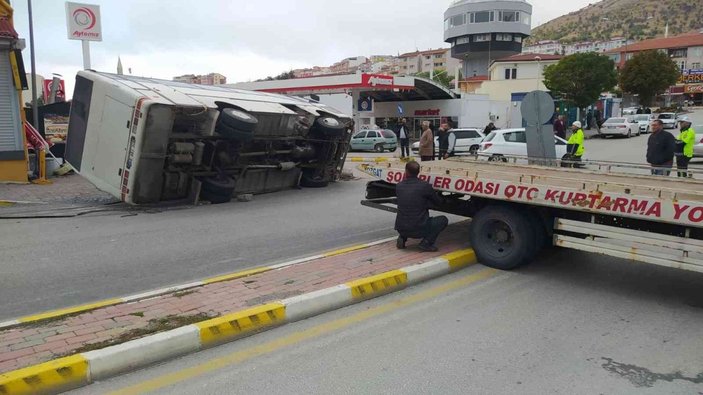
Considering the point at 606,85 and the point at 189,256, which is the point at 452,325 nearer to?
the point at 189,256

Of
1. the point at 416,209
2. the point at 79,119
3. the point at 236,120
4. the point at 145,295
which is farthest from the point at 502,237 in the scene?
the point at 79,119

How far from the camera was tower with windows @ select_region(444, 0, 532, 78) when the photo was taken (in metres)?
87.8

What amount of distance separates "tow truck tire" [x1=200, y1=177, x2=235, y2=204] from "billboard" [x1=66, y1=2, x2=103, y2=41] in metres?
11.5

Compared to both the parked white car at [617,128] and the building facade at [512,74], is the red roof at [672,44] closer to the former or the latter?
the building facade at [512,74]

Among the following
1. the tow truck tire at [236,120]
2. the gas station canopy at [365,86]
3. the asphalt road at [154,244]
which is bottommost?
the asphalt road at [154,244]

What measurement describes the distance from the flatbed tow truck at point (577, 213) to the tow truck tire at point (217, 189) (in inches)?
186

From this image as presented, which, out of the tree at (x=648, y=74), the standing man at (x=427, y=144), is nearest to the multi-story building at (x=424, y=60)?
the tree at (x=648, y=74)

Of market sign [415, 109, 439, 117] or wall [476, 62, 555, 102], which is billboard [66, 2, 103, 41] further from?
wall [476, 62, 555, 102]

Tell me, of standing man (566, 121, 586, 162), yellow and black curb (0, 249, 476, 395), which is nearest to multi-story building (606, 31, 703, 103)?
standing man (566, 121, 586, 162)

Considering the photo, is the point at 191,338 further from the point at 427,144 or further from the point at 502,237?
the point at 427,144

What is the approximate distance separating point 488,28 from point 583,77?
2172 inches

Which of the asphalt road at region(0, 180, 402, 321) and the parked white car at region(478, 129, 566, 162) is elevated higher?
the parked white car at region(478, 129, 566, 162)

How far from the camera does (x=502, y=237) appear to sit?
6.25 meters

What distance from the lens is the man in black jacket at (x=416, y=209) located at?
21.2 feet
